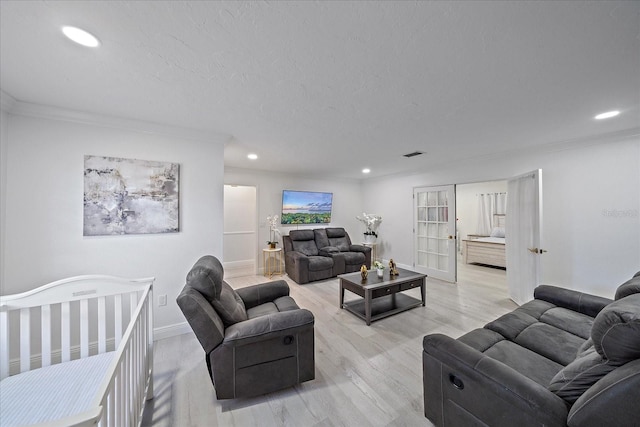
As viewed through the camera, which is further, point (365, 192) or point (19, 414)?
point (365, 192)

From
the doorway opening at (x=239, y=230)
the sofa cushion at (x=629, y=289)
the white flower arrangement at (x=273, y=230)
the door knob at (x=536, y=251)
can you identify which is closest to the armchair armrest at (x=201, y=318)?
the sofa cushion at (x=629, y=289)

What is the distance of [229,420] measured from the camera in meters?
1.56

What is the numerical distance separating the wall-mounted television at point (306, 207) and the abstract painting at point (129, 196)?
10.0 feet

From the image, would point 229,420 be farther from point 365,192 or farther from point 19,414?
point 365,192

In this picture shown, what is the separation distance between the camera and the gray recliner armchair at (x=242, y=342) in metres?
1.56

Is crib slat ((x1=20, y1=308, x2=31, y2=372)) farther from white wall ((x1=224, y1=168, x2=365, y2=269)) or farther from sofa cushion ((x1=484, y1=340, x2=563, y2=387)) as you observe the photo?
white wall ((x1=224, y1=168, x2=365, y2=269))

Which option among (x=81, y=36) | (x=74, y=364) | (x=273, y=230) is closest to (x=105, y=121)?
(x=81, y=36)

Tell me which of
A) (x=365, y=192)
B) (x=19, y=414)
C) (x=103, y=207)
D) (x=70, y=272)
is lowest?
(x=19, y=414)

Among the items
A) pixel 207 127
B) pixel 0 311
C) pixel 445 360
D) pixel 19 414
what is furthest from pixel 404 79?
pixel 0 311

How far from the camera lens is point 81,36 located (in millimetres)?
1246

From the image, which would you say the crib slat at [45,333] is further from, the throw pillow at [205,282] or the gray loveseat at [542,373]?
the gray loveseat at [542,373]

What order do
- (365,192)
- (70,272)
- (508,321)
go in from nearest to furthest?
(508,321) < (70,272) < (365,192)

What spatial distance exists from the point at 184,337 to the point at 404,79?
336 centimetres

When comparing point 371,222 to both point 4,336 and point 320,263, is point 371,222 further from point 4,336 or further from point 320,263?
point 4,336
